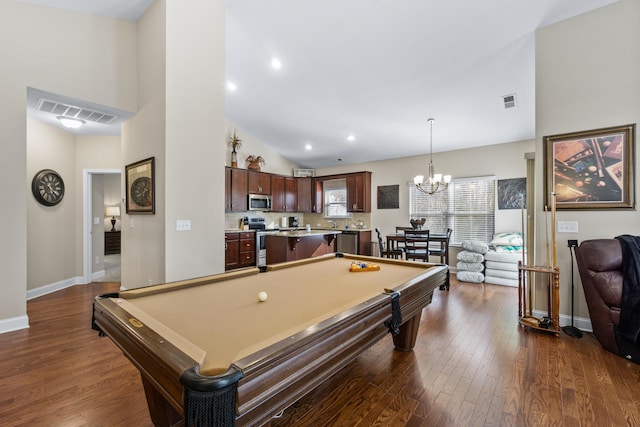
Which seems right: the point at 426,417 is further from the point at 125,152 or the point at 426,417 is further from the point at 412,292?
the point at 125,152

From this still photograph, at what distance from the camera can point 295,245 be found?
16.8ft

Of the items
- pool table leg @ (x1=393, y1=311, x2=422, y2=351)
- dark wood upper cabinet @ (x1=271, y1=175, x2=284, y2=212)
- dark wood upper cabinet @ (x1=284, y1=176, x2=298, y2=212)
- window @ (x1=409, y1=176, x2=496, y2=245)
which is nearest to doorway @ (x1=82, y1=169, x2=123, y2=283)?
dark wood upper cabinet @ (x1=271, y1=175, x2=284, y2=212)

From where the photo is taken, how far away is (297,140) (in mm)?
6531

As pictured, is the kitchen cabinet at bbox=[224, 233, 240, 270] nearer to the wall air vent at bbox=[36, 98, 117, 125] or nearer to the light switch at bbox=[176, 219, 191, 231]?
the light switch at bbox=[176, 219, 191, 231]

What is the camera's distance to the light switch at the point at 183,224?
3037 millimetres

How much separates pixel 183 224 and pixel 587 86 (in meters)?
4.42

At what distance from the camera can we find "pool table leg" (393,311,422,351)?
2406 mm

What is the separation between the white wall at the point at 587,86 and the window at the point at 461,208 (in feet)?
8.62

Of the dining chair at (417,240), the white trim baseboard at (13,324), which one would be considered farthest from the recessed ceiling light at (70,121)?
the dining chair at (417,240)

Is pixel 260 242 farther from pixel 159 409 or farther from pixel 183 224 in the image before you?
pixel 159 409

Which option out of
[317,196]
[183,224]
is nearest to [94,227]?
[183,224]

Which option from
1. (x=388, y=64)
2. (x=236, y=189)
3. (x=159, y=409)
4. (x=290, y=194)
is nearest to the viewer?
(x=159, y=409)

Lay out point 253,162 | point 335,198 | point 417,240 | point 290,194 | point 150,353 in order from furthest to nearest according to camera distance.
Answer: point 335,198
point 290,194
point 253,162
point 417,240
point 150,353

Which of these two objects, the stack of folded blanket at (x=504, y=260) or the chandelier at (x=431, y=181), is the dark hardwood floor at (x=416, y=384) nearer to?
the stack of folded blanket at (x=504, y=260)
